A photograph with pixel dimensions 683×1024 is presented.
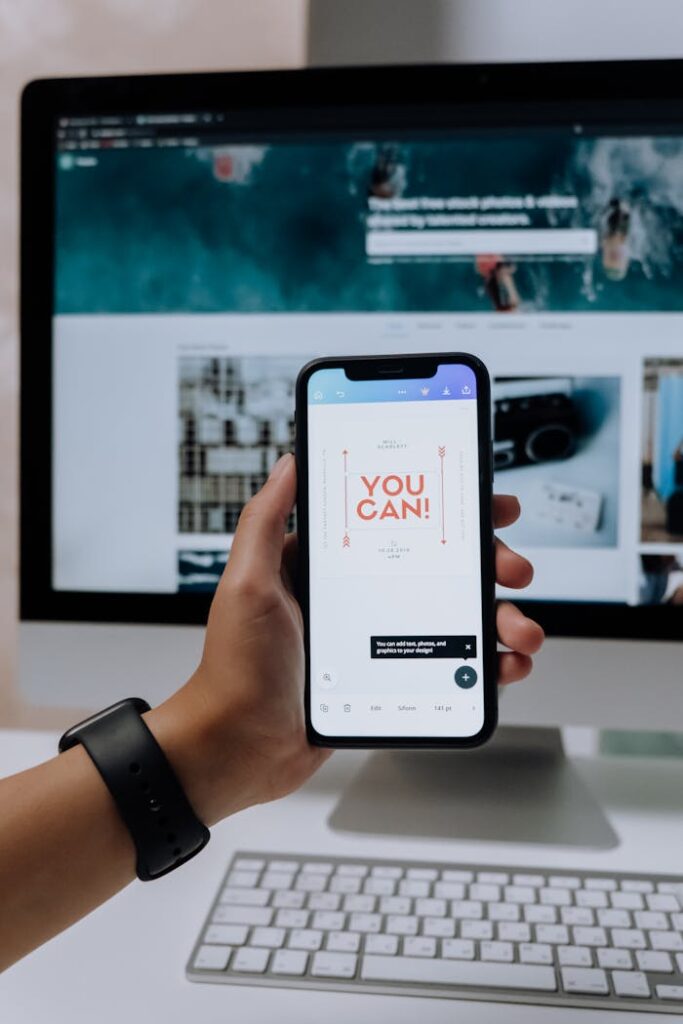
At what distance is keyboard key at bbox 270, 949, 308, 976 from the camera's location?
0.37m

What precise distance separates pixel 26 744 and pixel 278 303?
0.42m

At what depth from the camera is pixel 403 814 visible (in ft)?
1.83

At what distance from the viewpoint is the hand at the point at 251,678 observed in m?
0.39

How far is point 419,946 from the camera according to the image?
38 centimetres

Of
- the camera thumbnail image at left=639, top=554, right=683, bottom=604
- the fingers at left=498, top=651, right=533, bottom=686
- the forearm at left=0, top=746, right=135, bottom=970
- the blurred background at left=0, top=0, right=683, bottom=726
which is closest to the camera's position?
the forearm at left=0, top=746, right=135, bottom=970

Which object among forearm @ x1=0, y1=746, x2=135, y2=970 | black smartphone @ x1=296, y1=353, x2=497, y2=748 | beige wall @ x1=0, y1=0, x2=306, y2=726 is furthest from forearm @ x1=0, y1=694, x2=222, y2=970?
beige wall @ x1=0, y1=0, x2=306, y2=726

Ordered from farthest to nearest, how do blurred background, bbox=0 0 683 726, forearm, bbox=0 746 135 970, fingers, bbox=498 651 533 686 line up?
blurred background, bbox=0 0 683 726
fingers, bbox=498 651 533 686
forearm, bbox=0 746 135 970

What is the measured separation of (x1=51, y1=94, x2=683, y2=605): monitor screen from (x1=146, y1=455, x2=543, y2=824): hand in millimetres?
142

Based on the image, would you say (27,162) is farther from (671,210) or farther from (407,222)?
(671,210)

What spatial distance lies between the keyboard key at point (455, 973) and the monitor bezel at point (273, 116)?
23 cm

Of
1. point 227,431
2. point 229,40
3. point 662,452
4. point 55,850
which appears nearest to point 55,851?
point 55,850

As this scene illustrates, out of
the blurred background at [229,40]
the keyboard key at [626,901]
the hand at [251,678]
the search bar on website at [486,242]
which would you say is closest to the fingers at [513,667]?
the hand at [251,678]

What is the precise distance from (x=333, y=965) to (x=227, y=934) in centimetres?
5

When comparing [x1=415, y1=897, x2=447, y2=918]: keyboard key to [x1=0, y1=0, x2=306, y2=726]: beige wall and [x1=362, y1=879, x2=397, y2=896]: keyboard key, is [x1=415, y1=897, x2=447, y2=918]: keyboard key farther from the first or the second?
[x1=0, y1=0, x2=306, y2=726]: beige wall
